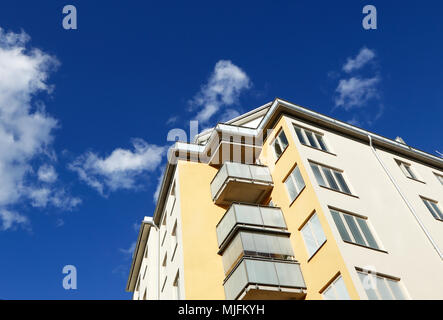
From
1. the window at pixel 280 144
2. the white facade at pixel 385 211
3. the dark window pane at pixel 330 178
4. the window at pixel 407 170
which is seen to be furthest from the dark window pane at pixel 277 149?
the window at pixel 407 170

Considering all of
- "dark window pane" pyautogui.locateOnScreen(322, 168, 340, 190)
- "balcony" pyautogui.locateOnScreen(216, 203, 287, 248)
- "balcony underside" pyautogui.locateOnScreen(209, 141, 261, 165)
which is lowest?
"balcony" pyautogui.locateOnScreen(216, 203, 287, 248)

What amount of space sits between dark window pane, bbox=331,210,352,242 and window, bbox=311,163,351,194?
1.58 meters

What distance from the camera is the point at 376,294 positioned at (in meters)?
12.2

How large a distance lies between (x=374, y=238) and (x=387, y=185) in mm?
4163

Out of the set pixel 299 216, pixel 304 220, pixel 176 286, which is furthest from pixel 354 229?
pixel 176 286

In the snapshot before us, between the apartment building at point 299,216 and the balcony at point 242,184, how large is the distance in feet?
0.19

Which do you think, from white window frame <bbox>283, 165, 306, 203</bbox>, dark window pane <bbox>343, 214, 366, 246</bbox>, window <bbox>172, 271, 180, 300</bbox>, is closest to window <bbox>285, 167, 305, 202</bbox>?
white window frame <bbox>283, 165, 306, 203</bbox>

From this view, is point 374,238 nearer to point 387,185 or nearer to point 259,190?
point 387,185

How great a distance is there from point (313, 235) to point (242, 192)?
5.58 meters

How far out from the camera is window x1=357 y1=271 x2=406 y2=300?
12227 millimetres

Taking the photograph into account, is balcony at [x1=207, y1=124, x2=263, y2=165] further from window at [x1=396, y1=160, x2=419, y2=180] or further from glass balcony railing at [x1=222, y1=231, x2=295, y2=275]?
window at [x1=396, y1=160, x2=419, y2=180]

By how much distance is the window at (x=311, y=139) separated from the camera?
18700mm

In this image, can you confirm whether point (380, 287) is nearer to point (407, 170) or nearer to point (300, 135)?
point (300, 135)
